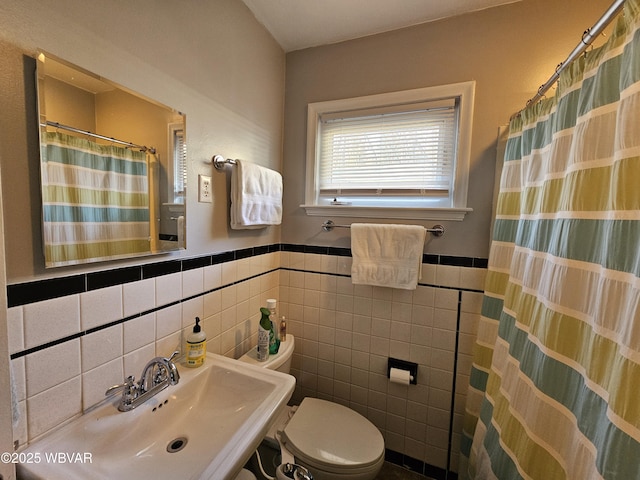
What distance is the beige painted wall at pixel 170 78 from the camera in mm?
646

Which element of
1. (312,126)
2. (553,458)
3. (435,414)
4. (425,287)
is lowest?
(435,414)

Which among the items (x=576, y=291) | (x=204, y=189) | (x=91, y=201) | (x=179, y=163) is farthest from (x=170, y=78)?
(x=576, y=291)

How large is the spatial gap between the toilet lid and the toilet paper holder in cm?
32

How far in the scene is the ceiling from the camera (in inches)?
52.7

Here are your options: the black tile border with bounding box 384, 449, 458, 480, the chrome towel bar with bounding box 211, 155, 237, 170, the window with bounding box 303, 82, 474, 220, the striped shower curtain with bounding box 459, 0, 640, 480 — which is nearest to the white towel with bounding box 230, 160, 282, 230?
the chrome towel bar with bounding box 211, 155, 237, 170

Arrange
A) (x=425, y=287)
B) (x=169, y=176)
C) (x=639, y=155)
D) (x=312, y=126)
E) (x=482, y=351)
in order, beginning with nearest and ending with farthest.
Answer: (x=639, y=155) → (x=169, y=176) → (x=482, y=351) → (x=425, y=287) → (x=312, y=126)

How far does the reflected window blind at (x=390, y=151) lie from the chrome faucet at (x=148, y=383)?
1.23 meters

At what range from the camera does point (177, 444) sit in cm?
89

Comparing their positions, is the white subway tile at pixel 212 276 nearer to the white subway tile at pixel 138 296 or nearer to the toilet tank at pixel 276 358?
the white subway tile at pixel 138 296

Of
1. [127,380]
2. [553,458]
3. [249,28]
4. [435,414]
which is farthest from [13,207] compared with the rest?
[435,414]

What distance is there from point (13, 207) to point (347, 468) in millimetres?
1436

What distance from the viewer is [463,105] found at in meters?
1.40

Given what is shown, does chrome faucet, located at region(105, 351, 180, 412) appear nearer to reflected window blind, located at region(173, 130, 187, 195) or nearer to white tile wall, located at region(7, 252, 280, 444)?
white tile wall, located at region(7, 252, 280, 444)

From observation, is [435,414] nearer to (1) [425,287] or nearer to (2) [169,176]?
(1) [425,287]
